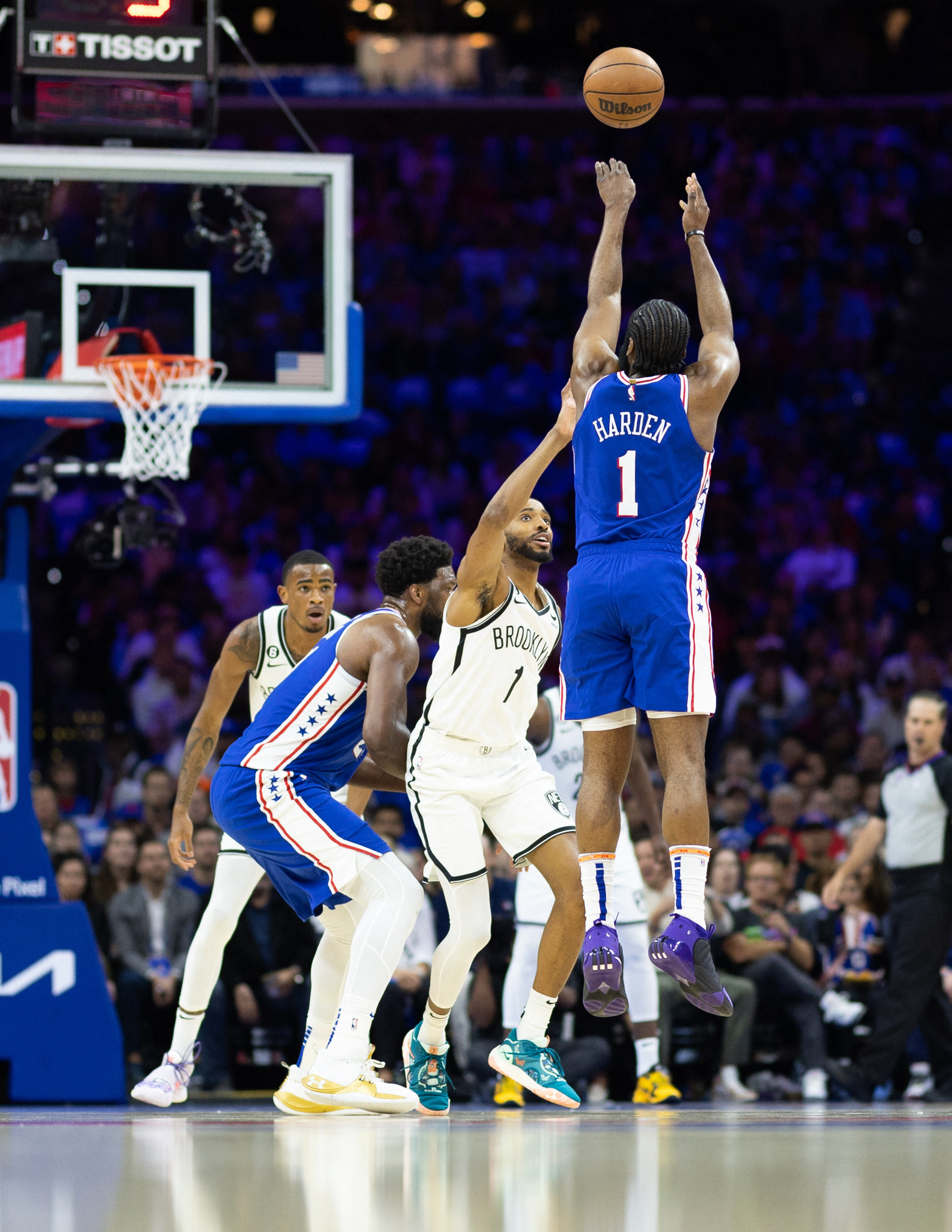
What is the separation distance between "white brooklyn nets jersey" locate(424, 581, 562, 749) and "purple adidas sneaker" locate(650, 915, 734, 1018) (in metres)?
1.65

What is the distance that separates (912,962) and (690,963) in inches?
183

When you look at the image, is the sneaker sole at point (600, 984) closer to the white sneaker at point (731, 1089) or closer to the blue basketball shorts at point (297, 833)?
the blue basketball shorts at point (297, 833)

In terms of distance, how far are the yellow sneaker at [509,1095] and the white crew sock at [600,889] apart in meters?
2.87

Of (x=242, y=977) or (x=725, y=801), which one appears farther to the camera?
(x=725, y=801)

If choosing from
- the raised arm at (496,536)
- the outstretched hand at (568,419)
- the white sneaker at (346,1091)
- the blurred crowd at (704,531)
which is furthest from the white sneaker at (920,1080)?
the outstretched hand at (568,419)

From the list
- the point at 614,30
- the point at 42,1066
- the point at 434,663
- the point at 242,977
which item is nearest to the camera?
the point at 434,663

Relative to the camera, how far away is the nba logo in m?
9.79

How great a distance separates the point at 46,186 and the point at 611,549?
4.96 meters

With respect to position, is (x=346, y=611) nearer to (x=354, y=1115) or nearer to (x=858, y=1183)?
(x=354, y=1115)

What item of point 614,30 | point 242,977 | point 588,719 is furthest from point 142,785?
point 614,30

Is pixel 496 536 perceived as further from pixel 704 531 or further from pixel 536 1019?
pixel 704 531

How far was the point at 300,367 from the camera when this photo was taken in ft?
32.4

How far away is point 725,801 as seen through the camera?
1338 centimetres

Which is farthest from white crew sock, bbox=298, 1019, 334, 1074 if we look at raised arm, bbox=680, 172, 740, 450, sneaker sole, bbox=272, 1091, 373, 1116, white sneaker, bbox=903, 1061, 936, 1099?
white sneaker, bbox=903, 1061, 936, 1099
